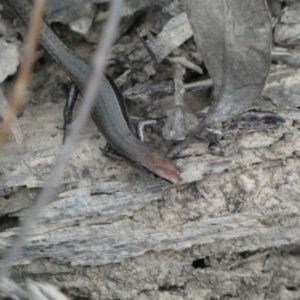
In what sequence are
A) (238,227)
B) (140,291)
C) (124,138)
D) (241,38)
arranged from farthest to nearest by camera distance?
1. (124,138)
2. (140,291)
3. (238,227)
4. (241,38)

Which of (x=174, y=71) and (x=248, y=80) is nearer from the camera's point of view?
(x=248, y=80)

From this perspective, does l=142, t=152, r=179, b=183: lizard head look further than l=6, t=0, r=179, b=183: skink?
No

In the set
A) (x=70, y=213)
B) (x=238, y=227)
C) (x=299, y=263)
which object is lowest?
(x=299, y=263)

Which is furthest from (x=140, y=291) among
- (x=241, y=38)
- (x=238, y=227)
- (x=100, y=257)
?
(x=241, y=38)

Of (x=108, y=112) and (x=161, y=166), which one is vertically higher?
(x=108, y=112)

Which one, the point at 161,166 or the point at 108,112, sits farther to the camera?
the point at 108,112

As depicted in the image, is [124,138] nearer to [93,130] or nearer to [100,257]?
[93,130]

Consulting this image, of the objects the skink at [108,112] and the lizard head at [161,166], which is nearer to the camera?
the lizard head at [161,166]

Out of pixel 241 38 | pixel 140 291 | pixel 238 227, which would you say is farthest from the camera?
pixel 140 291
